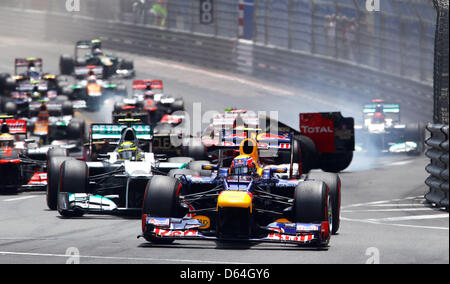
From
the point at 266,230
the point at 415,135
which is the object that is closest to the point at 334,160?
the point at 415,135

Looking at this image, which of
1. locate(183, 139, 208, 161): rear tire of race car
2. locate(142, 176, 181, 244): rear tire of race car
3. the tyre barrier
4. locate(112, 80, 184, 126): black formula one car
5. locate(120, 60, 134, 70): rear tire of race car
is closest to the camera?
locate(142, 176, 181, 244): rear tire of race car

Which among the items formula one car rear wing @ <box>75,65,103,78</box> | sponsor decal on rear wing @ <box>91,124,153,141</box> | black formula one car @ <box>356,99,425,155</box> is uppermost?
formula one car rear wing @ <box>75,65,103,78</box>

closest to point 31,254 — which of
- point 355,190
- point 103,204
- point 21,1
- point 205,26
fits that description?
point 103,204

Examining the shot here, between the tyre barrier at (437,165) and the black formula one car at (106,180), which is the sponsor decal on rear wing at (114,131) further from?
the tyre barrier at (437,165)

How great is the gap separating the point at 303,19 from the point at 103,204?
27.0 m

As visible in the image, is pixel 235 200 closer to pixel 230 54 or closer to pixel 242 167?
pixel 242 167

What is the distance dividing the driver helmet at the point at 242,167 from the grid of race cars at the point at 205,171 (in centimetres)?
2

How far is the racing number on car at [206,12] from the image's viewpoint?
1845 inches

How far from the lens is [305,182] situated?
13.0 m

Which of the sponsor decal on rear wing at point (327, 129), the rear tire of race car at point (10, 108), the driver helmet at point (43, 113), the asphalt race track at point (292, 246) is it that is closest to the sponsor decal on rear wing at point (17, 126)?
the asphalt race track at point (292, 246)

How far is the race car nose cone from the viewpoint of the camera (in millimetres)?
12641

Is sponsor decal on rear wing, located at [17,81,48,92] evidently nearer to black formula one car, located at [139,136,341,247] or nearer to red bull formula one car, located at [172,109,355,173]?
red bull formula one car, located at [172,109,355,173]

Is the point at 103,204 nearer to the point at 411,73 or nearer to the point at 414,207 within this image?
the point at 414,207

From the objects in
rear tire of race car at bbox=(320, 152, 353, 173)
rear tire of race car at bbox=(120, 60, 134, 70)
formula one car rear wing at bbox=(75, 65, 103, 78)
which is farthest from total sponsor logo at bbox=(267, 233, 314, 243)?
rear tire of race car at bbox=(120, 60, 134, 70)
